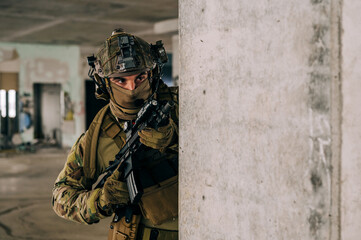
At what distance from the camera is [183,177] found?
3.98 ft

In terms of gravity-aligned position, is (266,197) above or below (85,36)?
below

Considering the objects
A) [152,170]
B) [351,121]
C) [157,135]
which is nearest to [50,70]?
[152,170]

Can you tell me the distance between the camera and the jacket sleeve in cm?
210

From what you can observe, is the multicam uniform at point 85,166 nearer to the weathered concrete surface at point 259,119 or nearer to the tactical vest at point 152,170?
the tactical vest at point 152,170

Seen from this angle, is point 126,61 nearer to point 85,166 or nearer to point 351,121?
point 85,166

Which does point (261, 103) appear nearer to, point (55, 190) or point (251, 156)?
point (251, 156)

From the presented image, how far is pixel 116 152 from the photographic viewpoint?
2.24 meters

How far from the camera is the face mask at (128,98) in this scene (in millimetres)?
2172

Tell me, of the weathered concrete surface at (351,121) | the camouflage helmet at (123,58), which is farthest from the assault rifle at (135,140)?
the weathered concrete surface at (351,121)

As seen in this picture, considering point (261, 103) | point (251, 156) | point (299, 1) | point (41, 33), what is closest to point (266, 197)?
point (251, 156)

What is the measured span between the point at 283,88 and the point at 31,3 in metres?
7.62

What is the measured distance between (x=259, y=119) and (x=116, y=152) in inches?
53.0

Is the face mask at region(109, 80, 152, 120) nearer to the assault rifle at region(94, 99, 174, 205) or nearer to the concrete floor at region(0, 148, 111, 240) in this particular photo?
the assault rifle at region(94, 99, 174, 205)

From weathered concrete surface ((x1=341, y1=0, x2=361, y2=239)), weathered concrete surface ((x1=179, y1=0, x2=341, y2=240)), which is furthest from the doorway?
weathered concrete surface ((x1=341, y1=0, x2=361, y2=239))
